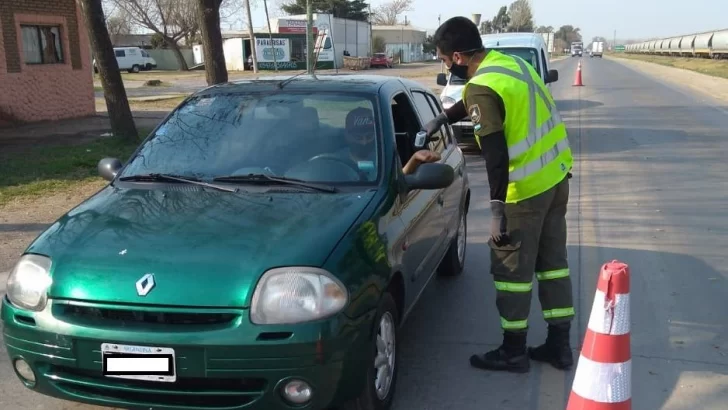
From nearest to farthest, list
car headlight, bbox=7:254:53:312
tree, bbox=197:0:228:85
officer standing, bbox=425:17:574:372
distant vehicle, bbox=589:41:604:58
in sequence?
car headlight, bbox=7:254:53:312 < officer standing, bbox=425:17:574:372 < tree, bbox=197:0:228:85 < distant vehicle, bbox=589:41:604:58

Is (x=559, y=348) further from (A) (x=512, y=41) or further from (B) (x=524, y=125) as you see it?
(A) (x=512, y=41)

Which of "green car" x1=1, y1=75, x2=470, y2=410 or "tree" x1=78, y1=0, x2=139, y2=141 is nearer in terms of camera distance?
"green car" x1=1, y1=75, x2=470, y2=410

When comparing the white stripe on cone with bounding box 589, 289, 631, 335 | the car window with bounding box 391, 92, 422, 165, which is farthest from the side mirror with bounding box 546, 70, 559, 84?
the white stripe on cone with bounding box 589, 289, 631, 335

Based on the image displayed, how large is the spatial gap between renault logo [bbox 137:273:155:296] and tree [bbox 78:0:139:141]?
1072 centimetres

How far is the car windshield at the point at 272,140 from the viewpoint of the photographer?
3.94 metres

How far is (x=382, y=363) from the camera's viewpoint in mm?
3375

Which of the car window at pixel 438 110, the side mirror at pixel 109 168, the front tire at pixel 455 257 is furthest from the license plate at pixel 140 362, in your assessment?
the car window at pixel 438 110

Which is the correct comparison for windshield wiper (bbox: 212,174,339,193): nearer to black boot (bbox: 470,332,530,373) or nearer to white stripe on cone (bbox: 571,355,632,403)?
black boot (bbox: 470,332,530,373)

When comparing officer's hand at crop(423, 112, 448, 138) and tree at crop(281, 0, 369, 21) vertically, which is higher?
tree at crop(281, 0, 369, 21)

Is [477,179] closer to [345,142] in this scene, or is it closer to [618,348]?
[345,142]

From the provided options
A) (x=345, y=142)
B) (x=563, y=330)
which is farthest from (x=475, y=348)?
(x=345, y=142)

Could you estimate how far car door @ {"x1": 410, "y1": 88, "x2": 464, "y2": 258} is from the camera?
4.76 metres

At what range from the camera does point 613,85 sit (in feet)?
102

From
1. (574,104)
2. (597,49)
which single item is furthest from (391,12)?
(574,104)
